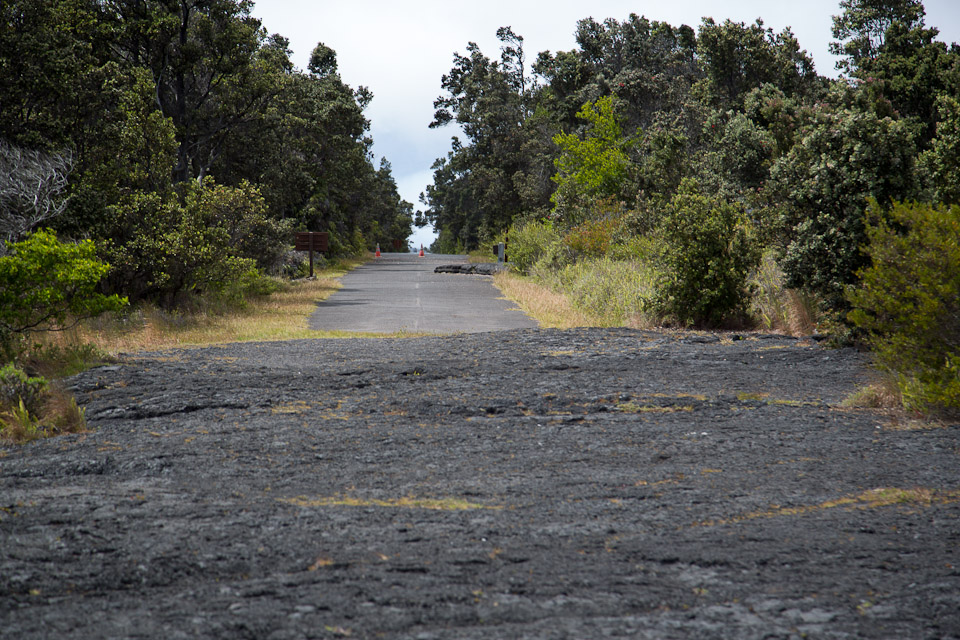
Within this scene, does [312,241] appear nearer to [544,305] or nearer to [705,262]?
[544,305]

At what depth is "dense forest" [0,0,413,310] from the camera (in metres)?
11.1

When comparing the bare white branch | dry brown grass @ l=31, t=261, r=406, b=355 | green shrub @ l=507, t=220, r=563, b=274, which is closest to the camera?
the bare white branch

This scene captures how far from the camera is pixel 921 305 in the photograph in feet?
21.6

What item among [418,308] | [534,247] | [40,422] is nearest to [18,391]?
[40,422]

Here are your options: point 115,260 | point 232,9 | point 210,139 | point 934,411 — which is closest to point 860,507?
point 934,411

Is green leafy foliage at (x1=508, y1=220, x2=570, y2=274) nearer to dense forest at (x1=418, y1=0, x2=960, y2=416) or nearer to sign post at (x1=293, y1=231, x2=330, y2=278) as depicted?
dense forest at (x1=418, y1=0, x2=960, y2=416)

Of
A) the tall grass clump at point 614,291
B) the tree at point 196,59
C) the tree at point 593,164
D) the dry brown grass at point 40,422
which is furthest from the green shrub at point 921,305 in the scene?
the tree at point 593,164

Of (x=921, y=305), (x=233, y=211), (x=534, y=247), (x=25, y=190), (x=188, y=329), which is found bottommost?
(x=188, y=329)

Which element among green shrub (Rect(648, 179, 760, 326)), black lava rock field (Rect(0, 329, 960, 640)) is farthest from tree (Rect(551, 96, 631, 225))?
black lava rock field (Rect(0, 329, 960, 640))

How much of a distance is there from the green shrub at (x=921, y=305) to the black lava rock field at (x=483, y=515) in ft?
1.55

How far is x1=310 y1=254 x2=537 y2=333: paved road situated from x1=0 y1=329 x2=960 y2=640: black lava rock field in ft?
Result: 23.0

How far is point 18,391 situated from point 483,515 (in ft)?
16.0

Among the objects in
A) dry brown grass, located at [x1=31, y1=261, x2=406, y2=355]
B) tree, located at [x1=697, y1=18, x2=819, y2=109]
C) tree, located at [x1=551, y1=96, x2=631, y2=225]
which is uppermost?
tree, located at [x1=697, y1=18, x2=819, y2=109]

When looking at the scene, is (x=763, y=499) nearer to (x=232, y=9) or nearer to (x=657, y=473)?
(x=657, y=473)
